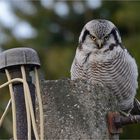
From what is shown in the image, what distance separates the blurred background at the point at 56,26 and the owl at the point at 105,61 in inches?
286

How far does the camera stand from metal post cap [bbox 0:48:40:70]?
8.13 feet

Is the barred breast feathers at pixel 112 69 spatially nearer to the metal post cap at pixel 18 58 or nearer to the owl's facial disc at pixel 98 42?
the owl's facial disc at pixel 98 42

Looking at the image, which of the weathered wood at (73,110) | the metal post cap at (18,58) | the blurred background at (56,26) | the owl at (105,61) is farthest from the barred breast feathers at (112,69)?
the blurred background at (56,26)

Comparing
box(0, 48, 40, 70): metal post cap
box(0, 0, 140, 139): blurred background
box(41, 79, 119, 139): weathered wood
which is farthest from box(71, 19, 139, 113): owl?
box(0, 0, 140, 139): blurred background

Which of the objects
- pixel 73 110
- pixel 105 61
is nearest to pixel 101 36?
pixel 105 61

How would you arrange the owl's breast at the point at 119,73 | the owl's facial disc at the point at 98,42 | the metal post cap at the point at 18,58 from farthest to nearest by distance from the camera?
1. the owl's facial disc at the point at 98,42
2. the owl's breast at the point at 119,73
3. the metal post cap at the point at 18,58

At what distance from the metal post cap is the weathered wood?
0.14 meters

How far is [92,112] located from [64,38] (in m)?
10.5

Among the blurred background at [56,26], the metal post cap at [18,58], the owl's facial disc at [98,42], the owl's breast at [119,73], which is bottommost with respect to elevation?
the metal post cap at [18,58]

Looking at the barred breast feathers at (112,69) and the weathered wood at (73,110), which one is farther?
the barred breast feathers at (112,69)

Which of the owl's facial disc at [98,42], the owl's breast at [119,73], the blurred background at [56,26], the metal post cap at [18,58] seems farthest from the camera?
the blurred background at [56,26]

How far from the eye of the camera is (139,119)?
2.85 meters

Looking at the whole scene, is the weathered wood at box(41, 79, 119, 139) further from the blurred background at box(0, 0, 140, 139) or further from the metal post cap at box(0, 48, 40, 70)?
the blurred background at box(0, 0, 140, 139)

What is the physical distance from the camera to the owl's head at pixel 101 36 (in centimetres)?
434
